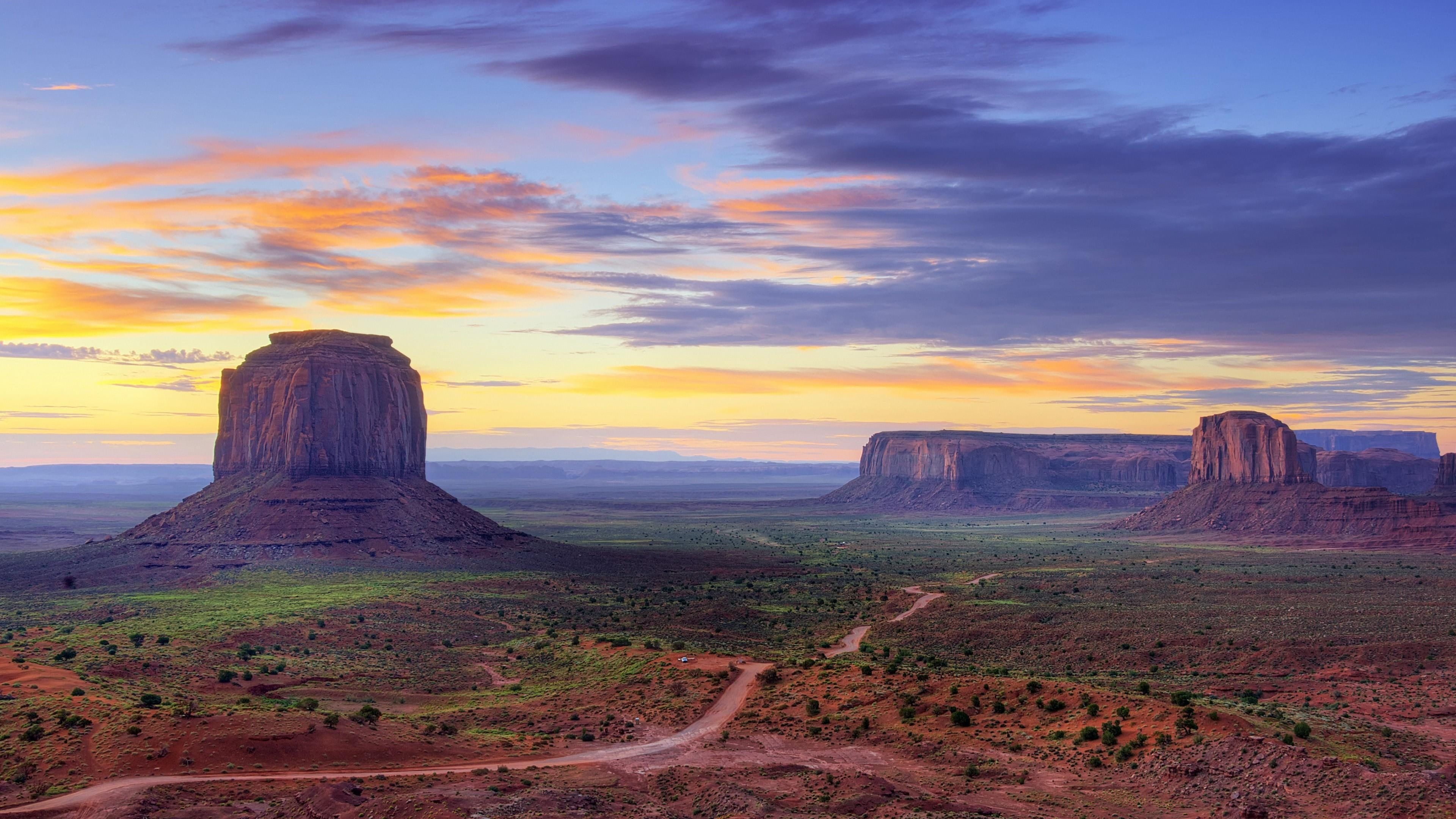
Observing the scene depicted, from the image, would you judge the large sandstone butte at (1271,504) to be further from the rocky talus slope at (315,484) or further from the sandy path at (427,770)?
the sandy path at (427,770)

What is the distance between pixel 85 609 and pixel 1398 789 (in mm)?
82011

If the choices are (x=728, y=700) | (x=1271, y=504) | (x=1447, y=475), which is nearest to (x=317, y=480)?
(x=728, y=700)

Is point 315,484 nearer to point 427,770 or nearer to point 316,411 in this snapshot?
point 316,411

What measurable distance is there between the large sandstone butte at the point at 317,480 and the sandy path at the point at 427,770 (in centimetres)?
7243

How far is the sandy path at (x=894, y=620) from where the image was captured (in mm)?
62688

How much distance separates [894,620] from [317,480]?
244 ft

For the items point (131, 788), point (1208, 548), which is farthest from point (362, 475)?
point (1208, 548)

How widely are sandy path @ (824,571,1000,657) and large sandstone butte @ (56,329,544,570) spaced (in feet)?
167

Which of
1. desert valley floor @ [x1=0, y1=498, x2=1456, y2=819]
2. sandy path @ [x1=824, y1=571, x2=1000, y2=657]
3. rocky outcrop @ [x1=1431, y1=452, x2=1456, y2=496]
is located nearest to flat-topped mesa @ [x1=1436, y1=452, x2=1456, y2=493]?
rocky outcrop @ [x1=1431, y1=452, x2=1456, y2=496]

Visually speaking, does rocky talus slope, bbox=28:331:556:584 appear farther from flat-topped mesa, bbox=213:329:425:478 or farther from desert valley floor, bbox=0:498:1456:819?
desert valley floor, bbox=0:498:1456:819

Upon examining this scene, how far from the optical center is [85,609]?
78688mm

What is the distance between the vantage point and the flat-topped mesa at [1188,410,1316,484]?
16362 cm

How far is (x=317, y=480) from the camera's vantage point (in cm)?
12112

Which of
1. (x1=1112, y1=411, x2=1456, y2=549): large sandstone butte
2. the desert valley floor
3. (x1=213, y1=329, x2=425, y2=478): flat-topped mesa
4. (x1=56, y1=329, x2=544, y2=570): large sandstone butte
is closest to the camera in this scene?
the desert valley floor
